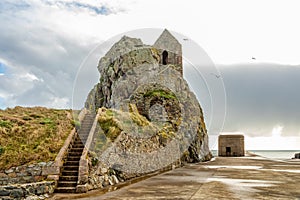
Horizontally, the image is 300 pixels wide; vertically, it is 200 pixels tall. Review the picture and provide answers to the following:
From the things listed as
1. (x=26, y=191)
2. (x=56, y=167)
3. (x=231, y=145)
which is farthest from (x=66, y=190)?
Answer: (x=231, y=145)

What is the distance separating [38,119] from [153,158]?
271 inches

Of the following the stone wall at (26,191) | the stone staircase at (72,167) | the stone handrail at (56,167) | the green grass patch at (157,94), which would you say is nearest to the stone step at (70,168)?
the stone staircase at (72,167)

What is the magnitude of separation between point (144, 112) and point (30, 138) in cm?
1478

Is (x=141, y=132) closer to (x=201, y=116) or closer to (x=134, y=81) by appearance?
(x=134, y=81)

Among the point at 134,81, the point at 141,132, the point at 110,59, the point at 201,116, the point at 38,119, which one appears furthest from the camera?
the point at 110,59

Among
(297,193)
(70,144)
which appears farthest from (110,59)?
(297,193)

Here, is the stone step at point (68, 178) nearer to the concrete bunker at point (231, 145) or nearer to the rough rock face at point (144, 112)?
the rough rock face at point (144, 112)

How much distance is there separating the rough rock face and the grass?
202 centimetres

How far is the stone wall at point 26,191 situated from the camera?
884 centimetres

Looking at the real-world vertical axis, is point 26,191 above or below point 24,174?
below

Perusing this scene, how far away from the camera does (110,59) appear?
45000 millimetres

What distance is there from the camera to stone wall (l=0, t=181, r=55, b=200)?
8.84m

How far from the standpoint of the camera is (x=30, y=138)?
12312 millimetres

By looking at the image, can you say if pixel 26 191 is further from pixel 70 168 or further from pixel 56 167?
pixel 70 168
